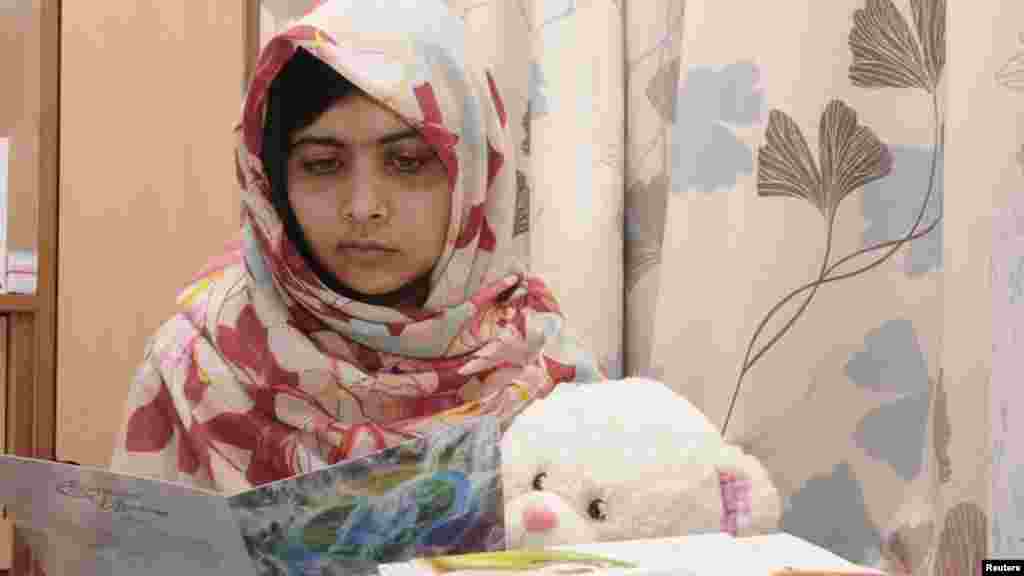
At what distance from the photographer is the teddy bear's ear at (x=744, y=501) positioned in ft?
2.26

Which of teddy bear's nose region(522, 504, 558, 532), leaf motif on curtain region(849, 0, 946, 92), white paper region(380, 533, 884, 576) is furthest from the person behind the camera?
leaf motif on curtain region(849, 0, 946, 92)

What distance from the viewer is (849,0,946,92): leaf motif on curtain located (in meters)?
0.95

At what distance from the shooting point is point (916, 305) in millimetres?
996

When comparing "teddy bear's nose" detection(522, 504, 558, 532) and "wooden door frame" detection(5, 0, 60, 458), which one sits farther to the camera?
"wooden door frame" detection(5, 0, 60, 458)

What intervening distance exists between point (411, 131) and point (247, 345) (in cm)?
24

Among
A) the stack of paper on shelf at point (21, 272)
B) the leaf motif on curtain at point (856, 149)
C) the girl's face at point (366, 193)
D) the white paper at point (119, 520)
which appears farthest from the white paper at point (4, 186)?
the leaf motif on curtain at point (856, 149)

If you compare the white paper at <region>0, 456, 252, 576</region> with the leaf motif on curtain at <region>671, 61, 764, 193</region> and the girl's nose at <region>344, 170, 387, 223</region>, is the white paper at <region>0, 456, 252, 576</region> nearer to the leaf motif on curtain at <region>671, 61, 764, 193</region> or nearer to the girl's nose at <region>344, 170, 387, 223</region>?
the girl's nose at <region>344, 170, 387, 223</region>

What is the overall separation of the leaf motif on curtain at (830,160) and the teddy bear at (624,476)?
366mm

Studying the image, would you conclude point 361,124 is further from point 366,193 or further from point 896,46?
point 896,46

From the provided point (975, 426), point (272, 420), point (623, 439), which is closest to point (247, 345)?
point (272, 420)

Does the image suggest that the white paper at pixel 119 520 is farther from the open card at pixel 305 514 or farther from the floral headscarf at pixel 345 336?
the floral headscarf at pixel 345 336

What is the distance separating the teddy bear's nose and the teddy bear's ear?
0.45 ft

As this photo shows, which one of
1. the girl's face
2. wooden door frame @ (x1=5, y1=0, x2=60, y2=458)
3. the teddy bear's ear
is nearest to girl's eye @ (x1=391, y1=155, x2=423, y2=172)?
the girl's face

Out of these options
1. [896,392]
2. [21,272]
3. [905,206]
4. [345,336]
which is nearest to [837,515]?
[896,392]
